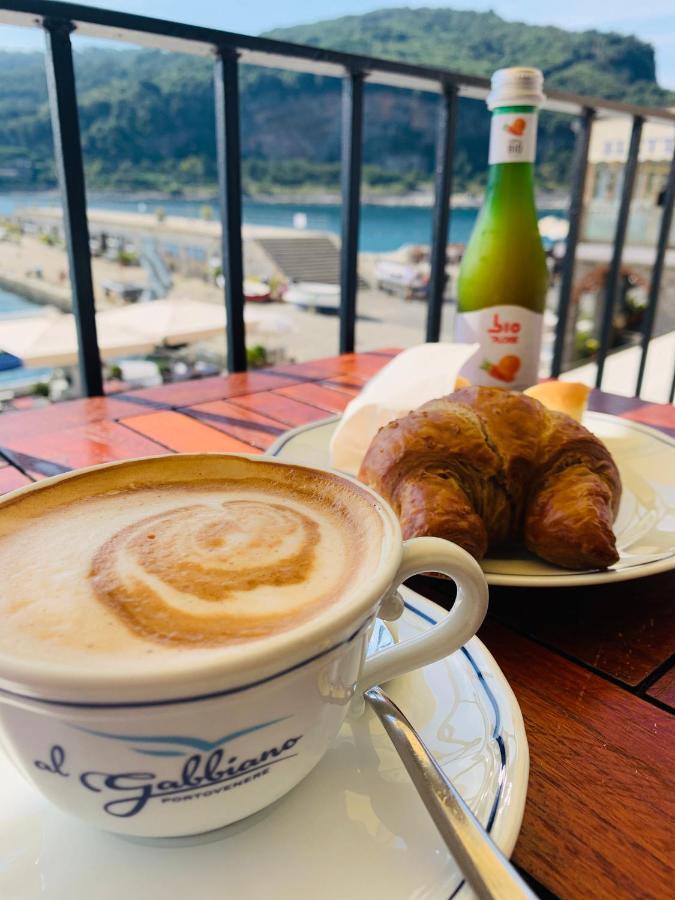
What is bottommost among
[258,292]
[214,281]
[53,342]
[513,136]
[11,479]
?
[258,292]

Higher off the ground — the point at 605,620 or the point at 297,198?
the point at 297,198

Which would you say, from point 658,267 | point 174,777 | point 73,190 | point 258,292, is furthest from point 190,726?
point 258,292

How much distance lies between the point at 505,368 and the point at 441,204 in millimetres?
718

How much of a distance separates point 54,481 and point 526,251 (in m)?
0.70

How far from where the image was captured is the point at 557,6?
72.1 ft

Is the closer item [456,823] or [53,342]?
[456,823]

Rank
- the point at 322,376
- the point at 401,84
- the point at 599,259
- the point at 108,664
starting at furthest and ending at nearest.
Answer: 1. the point at 599,259
2. the point at 401,84
3. the point at 322,376
4. the point at 108,664

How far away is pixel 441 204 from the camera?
131 cm

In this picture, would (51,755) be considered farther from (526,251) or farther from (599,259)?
(599,259)

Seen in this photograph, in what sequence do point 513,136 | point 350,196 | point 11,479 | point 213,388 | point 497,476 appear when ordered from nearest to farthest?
point 497,476 < point 11,479 < point 513,136 < point 213,388 < point 350,196

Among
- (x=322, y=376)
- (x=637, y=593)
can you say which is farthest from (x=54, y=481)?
(x=322, y=376)

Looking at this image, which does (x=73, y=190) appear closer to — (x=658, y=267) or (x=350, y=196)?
(x=350, y=196)

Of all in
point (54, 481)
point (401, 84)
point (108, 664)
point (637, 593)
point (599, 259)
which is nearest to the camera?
point (108, 664)

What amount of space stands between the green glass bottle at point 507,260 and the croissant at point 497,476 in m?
0.27
